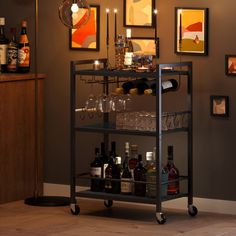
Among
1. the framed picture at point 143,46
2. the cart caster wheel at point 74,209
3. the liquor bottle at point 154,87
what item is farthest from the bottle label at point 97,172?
the framed picture at point 143,46

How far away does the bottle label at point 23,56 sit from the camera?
6.54 meters

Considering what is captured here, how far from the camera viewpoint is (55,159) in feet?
21.8

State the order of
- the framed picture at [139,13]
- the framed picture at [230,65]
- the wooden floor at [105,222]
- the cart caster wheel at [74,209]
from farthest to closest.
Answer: the framed picture at [139,13] < the cart caster wheel at [74,209] < the framed picture at [230,65] < the wooden floor at [105,222]

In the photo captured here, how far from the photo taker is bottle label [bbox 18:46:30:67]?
6.54 metres

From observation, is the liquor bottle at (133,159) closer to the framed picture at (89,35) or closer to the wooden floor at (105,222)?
the wooden floor at (105,222)

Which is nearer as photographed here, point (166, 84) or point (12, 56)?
point (166, 84)

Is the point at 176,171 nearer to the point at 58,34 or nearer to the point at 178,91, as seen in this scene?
the point at 178,91

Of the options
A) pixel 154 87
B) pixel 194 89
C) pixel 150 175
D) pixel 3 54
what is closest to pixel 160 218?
pixel 150 175

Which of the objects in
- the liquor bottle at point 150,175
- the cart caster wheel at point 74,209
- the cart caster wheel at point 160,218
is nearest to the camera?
the cart caster wheel at point 160,218

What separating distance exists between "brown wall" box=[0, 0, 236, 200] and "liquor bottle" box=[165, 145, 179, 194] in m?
0.22

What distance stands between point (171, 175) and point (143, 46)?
911 mm

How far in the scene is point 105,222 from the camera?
19.0 ft

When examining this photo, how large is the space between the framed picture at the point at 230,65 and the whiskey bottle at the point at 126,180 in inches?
34.1

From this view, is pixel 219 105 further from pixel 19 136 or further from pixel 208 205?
pixel 19 136
